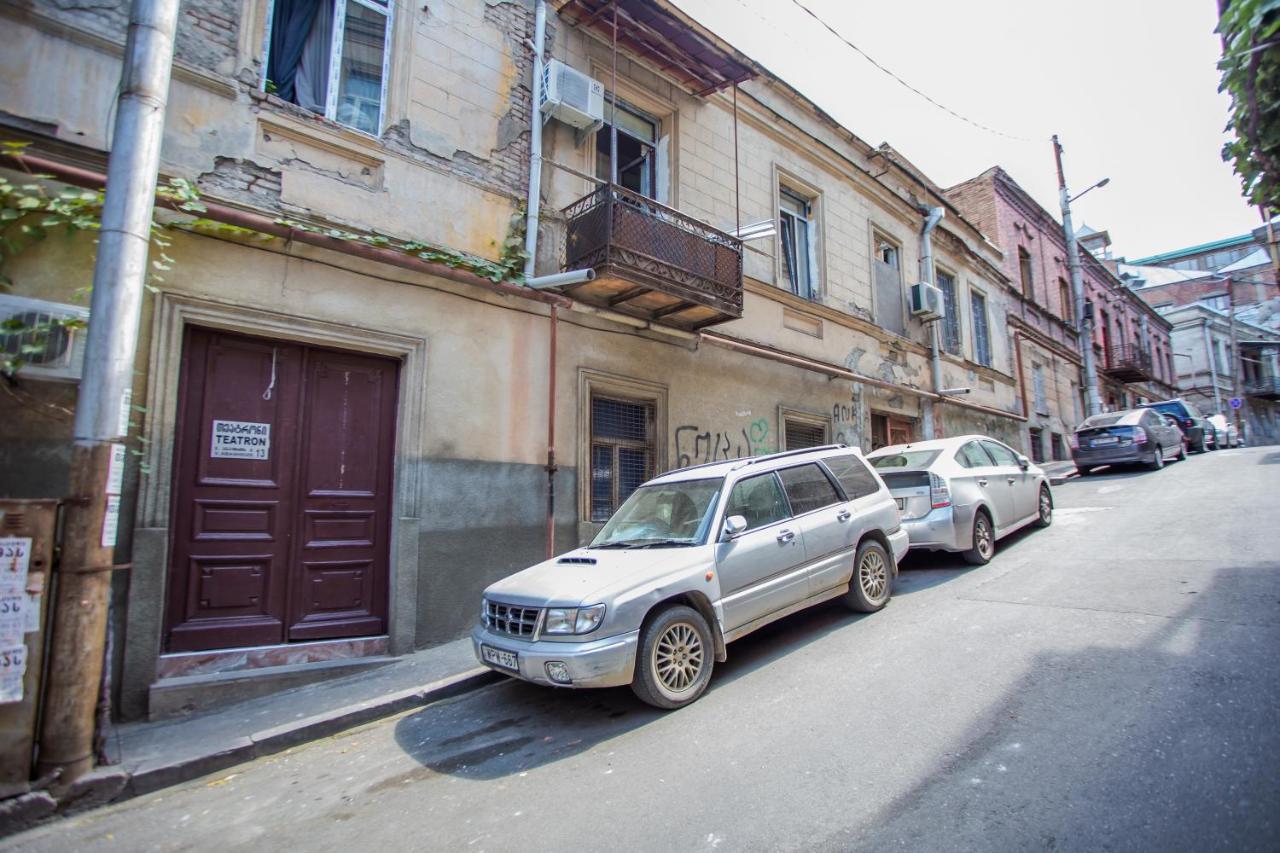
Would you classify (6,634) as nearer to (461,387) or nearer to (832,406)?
(461,387)

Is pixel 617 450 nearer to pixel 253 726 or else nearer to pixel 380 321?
pixel 380 321

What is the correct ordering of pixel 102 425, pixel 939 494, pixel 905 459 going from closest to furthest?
pixel 102 425 → pixel 939 494 → pixel 905 459

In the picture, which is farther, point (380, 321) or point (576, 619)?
point (380, 321)

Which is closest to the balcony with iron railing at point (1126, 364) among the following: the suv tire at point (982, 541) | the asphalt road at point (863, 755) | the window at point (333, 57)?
the suv tire at point (982, 541)

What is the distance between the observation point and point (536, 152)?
25.7ft

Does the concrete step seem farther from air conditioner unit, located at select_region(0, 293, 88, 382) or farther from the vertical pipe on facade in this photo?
the vertical pipe on facade

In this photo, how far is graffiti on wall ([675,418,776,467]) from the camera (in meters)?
9.27

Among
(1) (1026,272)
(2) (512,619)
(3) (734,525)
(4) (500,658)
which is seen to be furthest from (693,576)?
(1) (1026,272)

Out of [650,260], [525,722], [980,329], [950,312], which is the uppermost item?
[950,312]

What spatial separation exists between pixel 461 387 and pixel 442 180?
2.41 m

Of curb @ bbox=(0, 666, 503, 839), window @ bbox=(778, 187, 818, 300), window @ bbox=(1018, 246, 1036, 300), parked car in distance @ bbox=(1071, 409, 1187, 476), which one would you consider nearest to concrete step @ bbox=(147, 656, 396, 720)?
curb @ bbox=(0, 666, 503, 839)

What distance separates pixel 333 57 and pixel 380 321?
118 inches

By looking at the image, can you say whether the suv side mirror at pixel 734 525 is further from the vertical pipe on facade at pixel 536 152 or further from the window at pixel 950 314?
the window at pixel 950 314

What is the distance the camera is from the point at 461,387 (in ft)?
23.1
